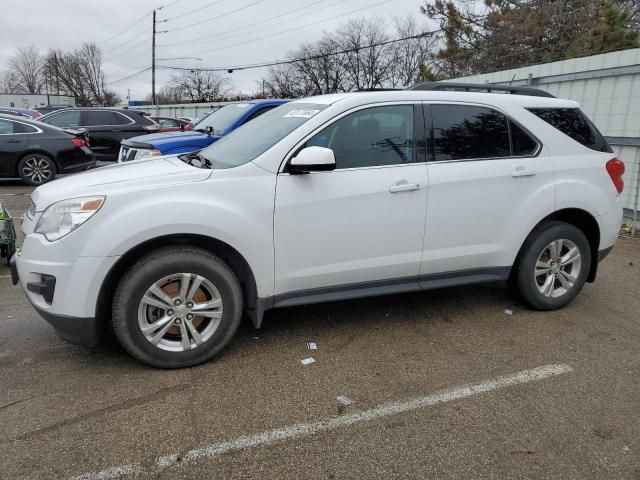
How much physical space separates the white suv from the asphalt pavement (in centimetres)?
36

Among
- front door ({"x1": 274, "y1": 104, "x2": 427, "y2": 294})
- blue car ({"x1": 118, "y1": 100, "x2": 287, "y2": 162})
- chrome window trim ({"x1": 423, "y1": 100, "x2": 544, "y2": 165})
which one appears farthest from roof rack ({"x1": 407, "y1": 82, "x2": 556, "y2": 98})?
blue car ({"x1": 118, "y1": 100, "x2": 287, "y2": 162})

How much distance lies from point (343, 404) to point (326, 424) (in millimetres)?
222

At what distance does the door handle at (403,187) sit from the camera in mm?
3605

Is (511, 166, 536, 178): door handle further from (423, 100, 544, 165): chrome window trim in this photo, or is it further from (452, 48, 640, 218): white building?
(452, 48, 640, 218): white building

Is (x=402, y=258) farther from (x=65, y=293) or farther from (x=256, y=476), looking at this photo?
(x=65, y=293)

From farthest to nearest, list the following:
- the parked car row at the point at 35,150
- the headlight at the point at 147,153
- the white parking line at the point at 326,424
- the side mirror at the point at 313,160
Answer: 1. the parked car row at the point at 35,150
2. the headlight at the point at 147,153
3. the side mirror at the point at 313,160
4. the white parking line at the point at 326,424

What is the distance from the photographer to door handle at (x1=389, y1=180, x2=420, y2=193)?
3605mm

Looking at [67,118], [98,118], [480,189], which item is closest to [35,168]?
[98,118]

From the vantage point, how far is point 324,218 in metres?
3.44

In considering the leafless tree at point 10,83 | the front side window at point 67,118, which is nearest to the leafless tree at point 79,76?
the leafless tree at point 10,83

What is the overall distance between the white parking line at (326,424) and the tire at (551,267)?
37.8 inches

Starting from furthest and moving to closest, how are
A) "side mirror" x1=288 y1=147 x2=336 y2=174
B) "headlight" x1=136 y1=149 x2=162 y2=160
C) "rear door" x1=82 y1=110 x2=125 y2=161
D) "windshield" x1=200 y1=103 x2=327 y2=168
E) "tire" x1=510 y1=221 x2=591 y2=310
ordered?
"rear door" x1=82 y1=110 x2=125 y2=161
"headlight" x1=136 y1=149 x2=162 y2=160
"tire" x1=510 y1=221 x2=591 y2=310
"windshield" x1=200 y1=103 x2=327 y2=168
"side mirror" x1=288 y1=147 x2=336 y2=174

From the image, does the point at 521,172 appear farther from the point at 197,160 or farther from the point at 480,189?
the point at 197,160

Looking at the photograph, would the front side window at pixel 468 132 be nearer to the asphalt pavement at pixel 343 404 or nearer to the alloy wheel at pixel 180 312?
the asphalt pavement at pixel 343 404
